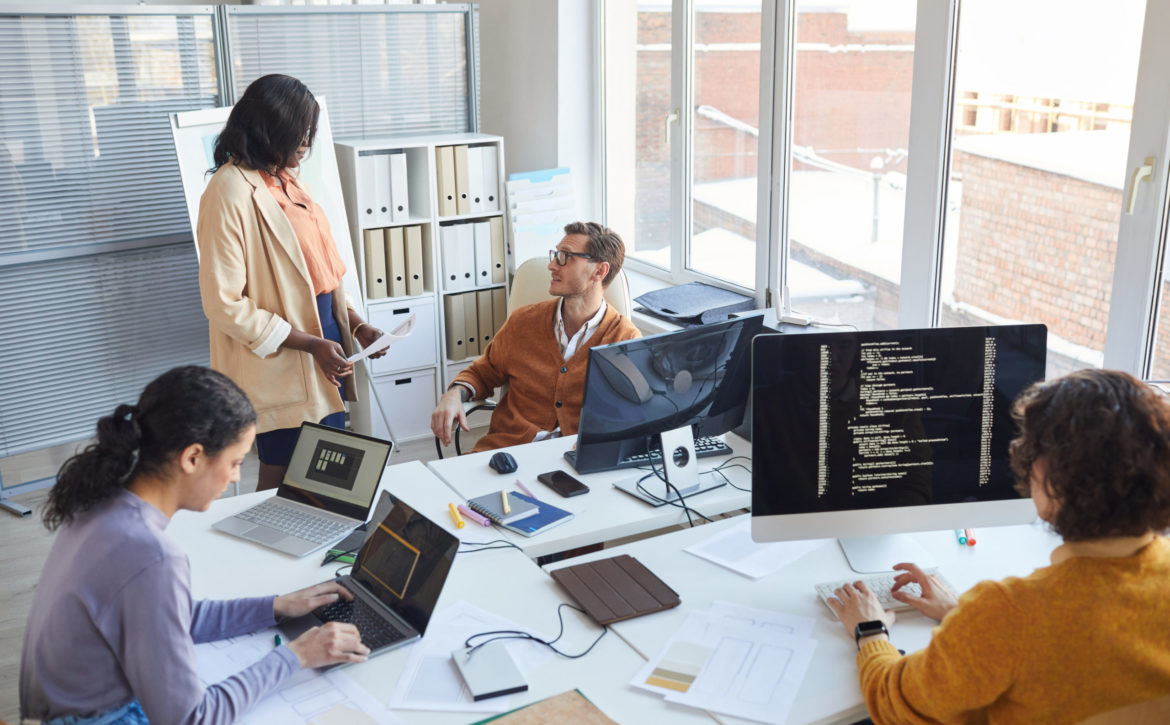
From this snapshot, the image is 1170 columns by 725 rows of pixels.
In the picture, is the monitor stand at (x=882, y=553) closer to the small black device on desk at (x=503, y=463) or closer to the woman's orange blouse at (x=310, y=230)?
the small black device on desk at (x=503, y=463)

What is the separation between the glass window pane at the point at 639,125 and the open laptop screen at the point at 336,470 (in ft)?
8.65

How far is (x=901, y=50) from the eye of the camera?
3.25 metres

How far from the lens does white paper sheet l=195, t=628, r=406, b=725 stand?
1591 mm

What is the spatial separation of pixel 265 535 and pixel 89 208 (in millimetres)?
2475

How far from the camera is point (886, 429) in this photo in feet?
6.48

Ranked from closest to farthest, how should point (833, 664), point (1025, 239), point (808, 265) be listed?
point (833, 664)
point (1025, 239)
point (808, 265)

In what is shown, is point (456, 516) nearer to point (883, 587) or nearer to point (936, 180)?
point (883, 587)

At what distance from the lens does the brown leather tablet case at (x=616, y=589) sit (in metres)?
1.89

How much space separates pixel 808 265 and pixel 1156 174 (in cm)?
146

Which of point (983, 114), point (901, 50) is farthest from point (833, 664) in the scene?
point (901, 50)

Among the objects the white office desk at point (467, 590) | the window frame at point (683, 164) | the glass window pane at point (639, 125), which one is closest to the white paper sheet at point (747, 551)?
the white office desk at point (467, 590)

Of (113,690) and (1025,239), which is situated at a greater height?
(1025,239)

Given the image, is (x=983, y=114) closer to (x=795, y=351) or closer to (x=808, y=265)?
(x=808, y=265)

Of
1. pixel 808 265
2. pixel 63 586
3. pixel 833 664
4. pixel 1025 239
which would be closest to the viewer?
pixel 63 586
